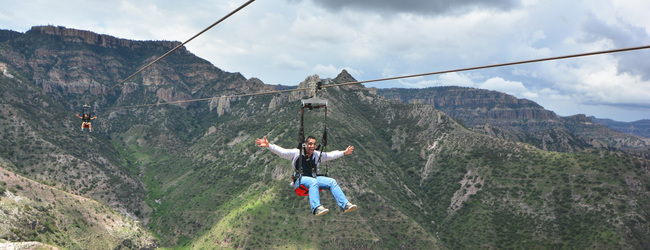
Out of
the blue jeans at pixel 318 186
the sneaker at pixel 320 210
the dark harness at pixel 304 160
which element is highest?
the dark harness at pixel 304 160

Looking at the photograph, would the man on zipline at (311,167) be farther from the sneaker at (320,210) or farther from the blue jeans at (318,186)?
the sneaker at (320,210)

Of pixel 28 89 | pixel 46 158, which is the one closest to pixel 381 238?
pixel 46 158

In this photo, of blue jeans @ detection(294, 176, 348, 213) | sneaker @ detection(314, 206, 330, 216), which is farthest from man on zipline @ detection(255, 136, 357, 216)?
sneaker @ detection(314, 206, 330, 216)

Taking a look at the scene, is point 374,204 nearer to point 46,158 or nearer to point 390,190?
point 390,190

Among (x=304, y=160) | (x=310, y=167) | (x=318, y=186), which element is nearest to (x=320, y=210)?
(x=318, y=186)

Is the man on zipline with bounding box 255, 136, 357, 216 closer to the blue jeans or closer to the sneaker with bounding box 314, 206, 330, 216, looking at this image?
the blue jeans

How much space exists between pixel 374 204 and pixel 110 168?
114306 mm

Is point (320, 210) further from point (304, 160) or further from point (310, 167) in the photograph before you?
point (304, 160)

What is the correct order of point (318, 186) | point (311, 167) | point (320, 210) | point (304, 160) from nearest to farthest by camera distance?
point (320, 210) < point (318, 186) < point (304, 160) < point (311, 167)

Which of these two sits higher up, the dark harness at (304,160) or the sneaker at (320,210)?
the dark harness at (304,160)

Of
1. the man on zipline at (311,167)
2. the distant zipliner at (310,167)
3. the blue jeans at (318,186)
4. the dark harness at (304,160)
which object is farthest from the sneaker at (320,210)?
the dark harness at (304,160)

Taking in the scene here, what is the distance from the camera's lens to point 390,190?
452ft

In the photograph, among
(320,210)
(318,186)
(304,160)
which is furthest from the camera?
(304,160)

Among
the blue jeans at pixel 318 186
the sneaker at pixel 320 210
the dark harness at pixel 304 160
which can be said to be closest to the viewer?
the sneaker at pixel 320 210
